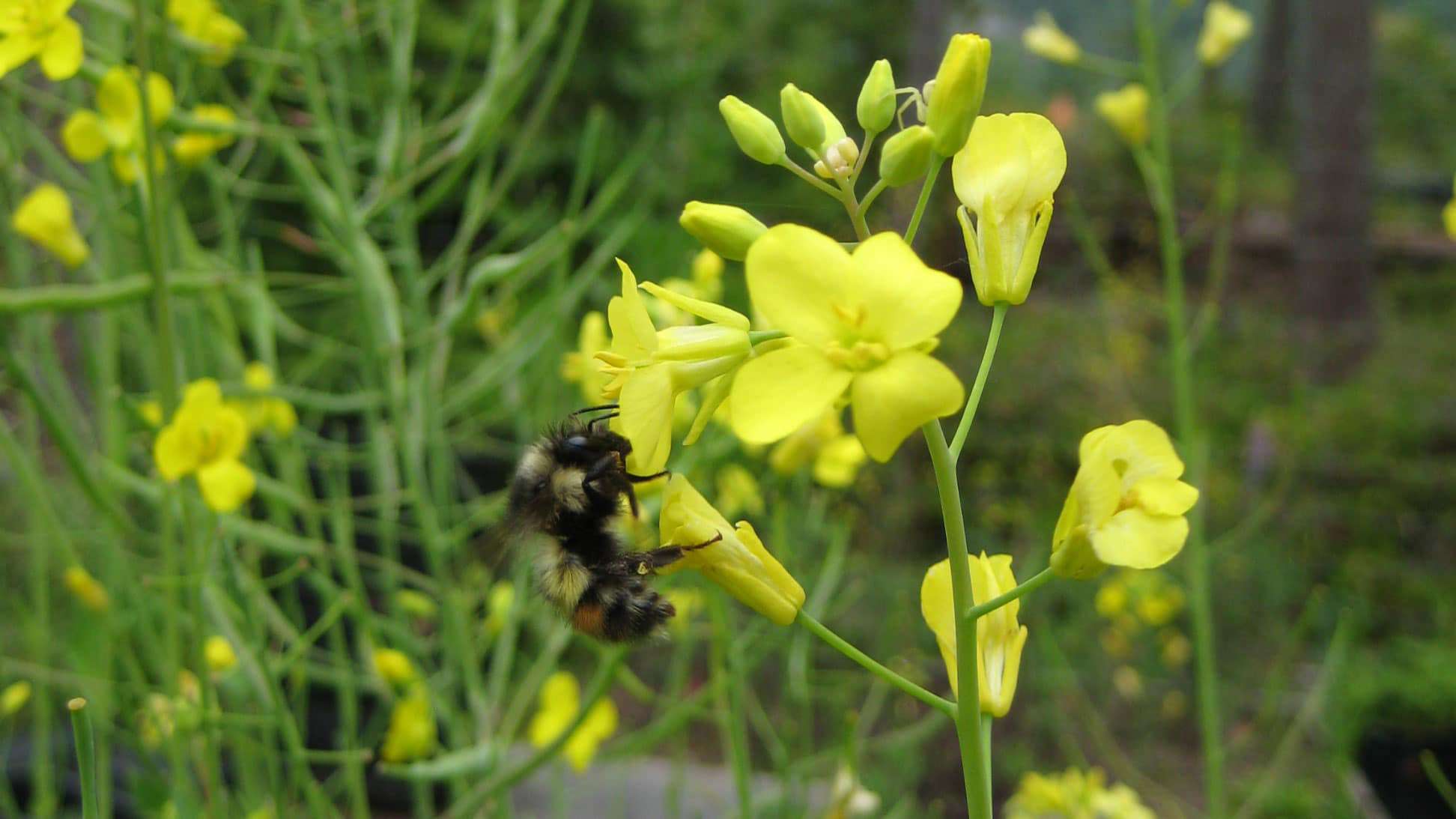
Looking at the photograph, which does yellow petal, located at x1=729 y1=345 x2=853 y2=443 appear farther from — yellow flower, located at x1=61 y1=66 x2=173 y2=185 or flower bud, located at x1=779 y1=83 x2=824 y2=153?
yellow flower, located at x1=61 y1=66 x2=173 y2=185

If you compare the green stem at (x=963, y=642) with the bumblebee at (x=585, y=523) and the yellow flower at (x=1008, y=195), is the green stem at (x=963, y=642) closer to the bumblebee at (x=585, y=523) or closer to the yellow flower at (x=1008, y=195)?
the yellow flower at (x=1008, y=195)

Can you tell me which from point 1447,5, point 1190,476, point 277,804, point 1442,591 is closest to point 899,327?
point 277,804

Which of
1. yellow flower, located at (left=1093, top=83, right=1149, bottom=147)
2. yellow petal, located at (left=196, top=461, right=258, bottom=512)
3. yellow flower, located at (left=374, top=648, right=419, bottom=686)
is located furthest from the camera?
yellow flower, located at (left=1093, top=83, right=1149, bottom=147)

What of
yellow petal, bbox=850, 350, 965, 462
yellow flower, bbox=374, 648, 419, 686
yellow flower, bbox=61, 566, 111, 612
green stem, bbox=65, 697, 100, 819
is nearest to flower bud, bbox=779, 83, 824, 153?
yellow petal, bbox=850, 350, 965, 462

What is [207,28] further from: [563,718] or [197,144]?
[563,718]

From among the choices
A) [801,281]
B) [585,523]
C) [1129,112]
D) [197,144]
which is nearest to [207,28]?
[197,144]
